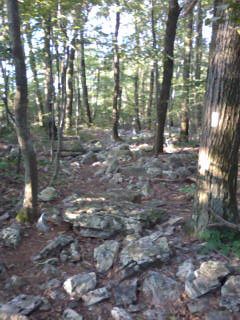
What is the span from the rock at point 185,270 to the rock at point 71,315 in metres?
1.34

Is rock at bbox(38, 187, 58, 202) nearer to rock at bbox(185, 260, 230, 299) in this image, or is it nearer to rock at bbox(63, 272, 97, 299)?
rock at bbox(63, 272, 97, 299)

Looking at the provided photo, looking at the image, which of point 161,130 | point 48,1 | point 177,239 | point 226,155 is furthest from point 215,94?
point 161,130

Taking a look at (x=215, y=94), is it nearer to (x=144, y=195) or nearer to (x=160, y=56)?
(x=144, y=195)

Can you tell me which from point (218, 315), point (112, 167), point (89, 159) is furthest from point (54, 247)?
point (89, 159)

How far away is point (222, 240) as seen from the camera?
15.8ft

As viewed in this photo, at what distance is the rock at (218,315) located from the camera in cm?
372

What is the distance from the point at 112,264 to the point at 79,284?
56cm

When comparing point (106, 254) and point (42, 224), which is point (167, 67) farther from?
point (106, 254)

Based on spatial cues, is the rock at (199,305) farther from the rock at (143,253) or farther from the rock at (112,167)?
the rock at (112,167)

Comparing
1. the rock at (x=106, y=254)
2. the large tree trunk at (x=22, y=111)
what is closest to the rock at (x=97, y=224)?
the rock at (x=106, y=254)

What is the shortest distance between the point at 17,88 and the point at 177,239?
360 cm

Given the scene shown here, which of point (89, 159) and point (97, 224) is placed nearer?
point (97, 224)

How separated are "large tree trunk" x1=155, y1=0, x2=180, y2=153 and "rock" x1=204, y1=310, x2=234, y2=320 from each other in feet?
24.6

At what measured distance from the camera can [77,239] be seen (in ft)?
18.3
